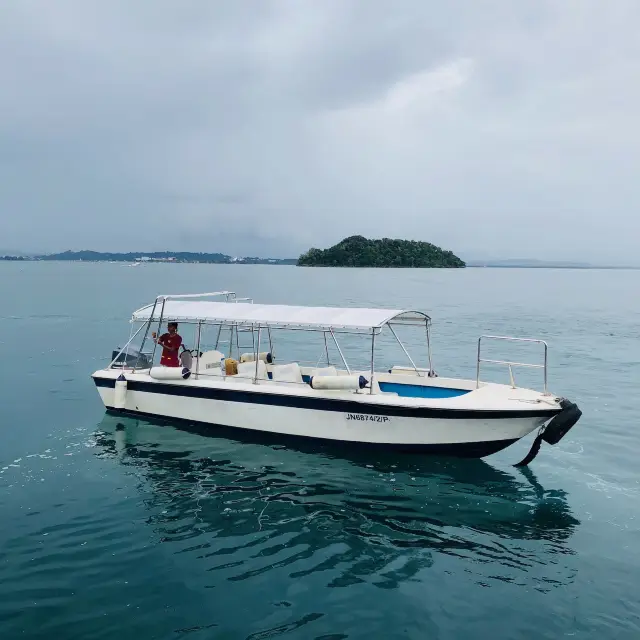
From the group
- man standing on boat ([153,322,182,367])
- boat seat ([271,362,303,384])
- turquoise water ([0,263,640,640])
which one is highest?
man standing on boat ([153,322,182,367])

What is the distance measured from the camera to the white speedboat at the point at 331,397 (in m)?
12.0

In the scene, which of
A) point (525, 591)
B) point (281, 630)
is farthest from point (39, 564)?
point (525, 591)

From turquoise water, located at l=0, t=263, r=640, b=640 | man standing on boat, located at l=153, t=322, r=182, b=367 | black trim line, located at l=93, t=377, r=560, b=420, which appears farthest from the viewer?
man standing on boat, located at l=153, t=322, r=182, b=367

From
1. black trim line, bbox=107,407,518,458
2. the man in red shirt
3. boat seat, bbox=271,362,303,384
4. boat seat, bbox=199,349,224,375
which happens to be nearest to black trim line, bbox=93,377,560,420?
black trim line, bbox=107,407,518,458

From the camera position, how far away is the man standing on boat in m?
15.8

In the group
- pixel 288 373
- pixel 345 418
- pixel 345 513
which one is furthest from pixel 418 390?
pixel 345 513

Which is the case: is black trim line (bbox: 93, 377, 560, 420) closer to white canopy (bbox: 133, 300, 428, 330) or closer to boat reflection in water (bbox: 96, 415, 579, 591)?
boat reflection in water (bbox: 96, 415, 579, 591)

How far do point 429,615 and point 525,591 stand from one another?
5.09ft

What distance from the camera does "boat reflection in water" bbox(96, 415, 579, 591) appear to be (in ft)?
28.4

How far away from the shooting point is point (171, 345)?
16.0 meters

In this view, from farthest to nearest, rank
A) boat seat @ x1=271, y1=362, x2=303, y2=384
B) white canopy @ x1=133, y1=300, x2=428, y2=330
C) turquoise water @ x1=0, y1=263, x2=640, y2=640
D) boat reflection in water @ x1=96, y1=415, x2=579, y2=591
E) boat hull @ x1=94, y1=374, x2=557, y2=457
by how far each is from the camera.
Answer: boat seat @ x1=271, y1=362, x2=303, y2=384, white canopy @ x1=133, y1=300, x2=428, y2=330, boat hull @ x1=94, y1=374, x2=557, y2=457, boat reflection in water @ x1=96, y1=415, x2=579, y2=591, turquoise water @ x1=0, y1=263, x2=640, y2=640

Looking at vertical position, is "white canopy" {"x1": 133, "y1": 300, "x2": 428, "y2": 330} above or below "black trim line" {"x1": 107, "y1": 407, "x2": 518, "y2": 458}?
above

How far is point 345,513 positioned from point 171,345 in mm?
7862

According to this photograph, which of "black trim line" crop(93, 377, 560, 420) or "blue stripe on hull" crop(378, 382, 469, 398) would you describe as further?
"blue stripe on hull" crop(378, 382, 469, 398)
